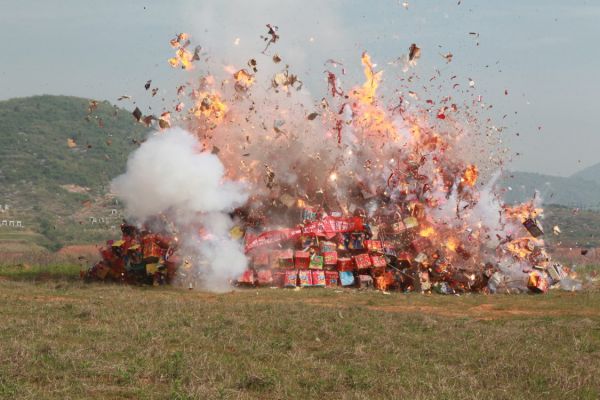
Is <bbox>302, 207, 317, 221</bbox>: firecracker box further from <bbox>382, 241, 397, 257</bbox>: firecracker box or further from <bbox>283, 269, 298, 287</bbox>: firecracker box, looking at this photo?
<bbox>382, 241, 397, 257</bbox>: firecracker box

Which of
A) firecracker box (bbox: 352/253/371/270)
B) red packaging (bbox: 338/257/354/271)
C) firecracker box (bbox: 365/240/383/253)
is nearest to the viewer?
firecracker box (bbox: 352/253/371/270)

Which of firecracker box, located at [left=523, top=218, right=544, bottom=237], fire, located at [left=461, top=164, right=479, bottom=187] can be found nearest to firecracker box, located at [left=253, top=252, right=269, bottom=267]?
A: fire, located at [left=461, top=164, right=479, bottom=187]

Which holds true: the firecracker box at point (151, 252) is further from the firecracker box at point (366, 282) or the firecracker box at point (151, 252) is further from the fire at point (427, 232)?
the fire at point (427, 232)

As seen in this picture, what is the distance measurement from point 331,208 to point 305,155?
2.81 meters

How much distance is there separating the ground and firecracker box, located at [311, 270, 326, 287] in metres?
6.03

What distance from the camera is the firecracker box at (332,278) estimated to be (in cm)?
2947

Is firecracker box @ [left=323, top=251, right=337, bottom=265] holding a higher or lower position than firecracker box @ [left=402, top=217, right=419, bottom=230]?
lower

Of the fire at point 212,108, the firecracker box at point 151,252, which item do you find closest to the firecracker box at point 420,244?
the fire at point 212,108

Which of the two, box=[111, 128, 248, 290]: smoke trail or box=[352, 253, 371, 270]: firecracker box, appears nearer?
box=[111, 128, 248, 290]: smoke trail

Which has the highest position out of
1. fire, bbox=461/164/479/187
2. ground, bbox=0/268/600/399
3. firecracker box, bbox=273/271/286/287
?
fire, bbox=461/164/479/187

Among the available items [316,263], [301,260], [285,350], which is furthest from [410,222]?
[285,350]

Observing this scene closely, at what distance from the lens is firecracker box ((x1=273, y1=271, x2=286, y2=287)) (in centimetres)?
2931

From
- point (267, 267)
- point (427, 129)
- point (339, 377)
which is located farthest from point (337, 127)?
point (339, 377)

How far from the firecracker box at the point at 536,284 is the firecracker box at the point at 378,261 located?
604cm
